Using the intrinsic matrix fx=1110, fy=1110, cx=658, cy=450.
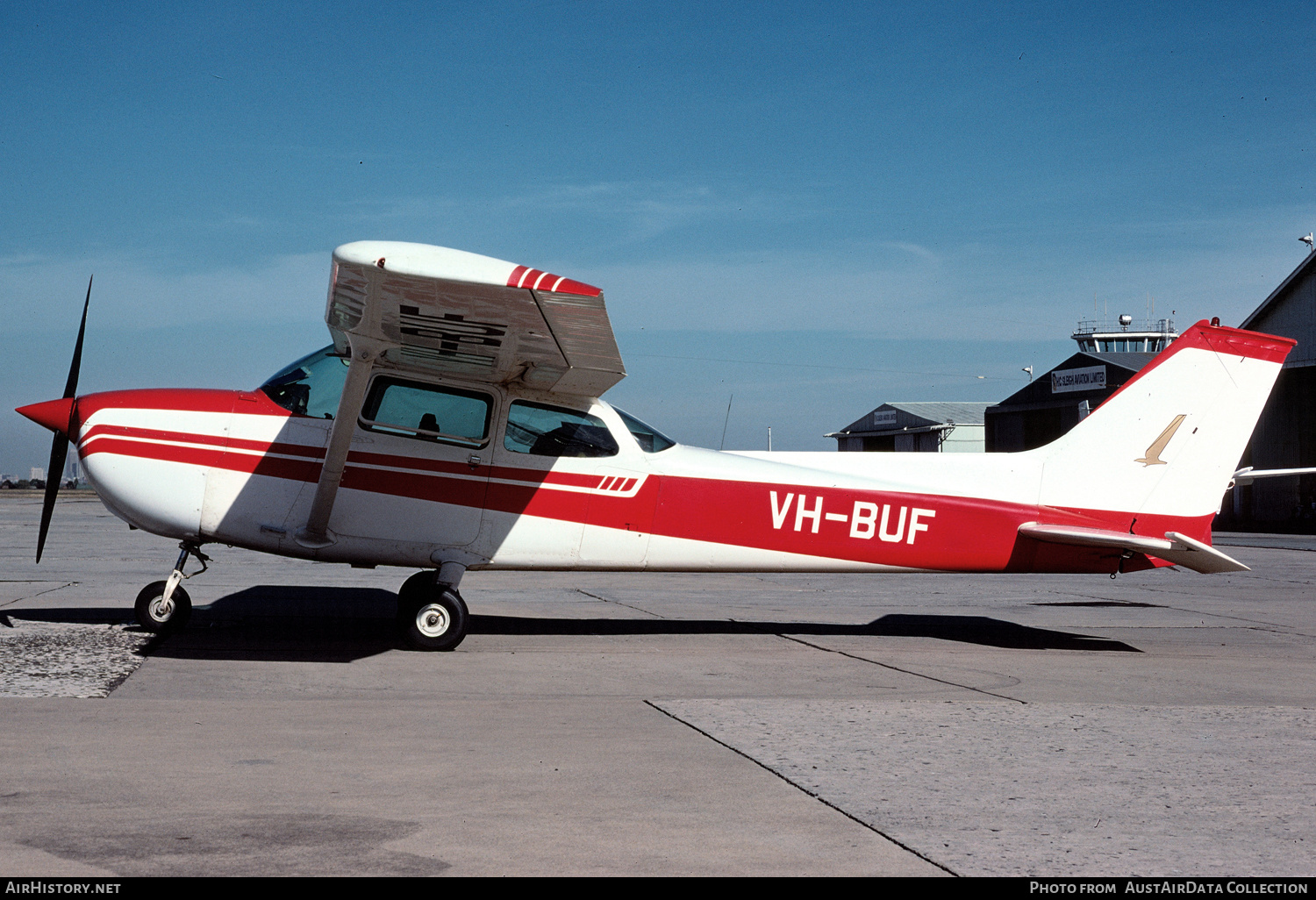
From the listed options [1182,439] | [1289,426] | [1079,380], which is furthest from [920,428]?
[1182,439]

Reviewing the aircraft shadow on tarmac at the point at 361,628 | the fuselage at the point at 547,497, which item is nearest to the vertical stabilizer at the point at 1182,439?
the fuselage at the point at 547,497

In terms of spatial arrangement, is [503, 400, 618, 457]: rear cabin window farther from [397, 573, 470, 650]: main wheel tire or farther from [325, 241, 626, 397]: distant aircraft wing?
[397, 573, 470, 650]: main wheel tire

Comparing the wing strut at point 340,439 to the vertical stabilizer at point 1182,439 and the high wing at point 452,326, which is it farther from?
the vertical stabilizer at point 1182,439

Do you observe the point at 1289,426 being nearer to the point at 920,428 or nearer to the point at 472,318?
the point at 920,428

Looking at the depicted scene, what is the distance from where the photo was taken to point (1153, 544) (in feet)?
27.0

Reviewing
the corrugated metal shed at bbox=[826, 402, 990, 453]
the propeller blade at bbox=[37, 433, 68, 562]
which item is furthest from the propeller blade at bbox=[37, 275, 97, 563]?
the corrugated metal shed at bbox=[826, 402, 990, 453]

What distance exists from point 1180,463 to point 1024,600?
4.11 metres

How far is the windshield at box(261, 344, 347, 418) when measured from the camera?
26.9 feet

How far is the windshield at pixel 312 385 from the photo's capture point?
8.20m

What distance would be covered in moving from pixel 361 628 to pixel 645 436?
9.18ft

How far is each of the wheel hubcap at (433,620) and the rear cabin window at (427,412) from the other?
1.24 metres

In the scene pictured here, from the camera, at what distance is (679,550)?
845 cm

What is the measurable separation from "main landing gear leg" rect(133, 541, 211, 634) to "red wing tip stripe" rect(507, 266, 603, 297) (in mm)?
3682

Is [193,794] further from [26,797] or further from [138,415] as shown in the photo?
[138,415]
